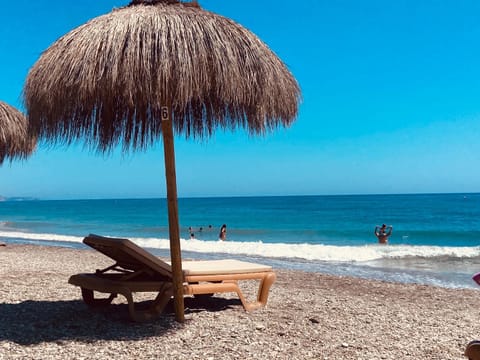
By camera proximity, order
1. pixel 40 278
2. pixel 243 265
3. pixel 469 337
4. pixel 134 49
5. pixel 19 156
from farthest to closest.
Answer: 1. pixel 19 156
2. pixel 40 278
3. pixel 243 265
4. pixel 469 337
5. pixel 134 49

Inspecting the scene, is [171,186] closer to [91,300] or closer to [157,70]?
[157,70]

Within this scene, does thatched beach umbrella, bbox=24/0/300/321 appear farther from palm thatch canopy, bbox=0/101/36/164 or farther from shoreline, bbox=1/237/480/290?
shoreline, bbox=1/237/480/290

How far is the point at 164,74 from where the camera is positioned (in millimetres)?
4016

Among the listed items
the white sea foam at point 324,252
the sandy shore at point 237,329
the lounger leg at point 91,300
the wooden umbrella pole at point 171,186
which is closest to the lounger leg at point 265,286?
the sandy shore at point 237,329

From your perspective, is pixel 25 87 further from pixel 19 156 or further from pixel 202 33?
pixel 19 156

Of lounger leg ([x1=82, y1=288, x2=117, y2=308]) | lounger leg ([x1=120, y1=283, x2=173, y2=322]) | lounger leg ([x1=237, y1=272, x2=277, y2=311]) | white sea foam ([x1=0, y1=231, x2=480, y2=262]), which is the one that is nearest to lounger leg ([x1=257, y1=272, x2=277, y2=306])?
lounger leg ([x1=237, y1=272, x2=277, y2=311])

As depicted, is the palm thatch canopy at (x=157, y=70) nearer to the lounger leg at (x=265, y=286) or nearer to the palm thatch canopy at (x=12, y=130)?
the lounger leg at (x=265, y=286)

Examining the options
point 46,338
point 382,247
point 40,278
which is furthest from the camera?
point 382,247

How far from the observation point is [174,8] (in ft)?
15.4

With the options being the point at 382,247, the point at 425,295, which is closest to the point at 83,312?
the point at 425,295

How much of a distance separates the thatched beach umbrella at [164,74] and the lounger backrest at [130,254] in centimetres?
28

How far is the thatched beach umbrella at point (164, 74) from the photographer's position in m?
4.06

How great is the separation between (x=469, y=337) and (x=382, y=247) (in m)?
19.2

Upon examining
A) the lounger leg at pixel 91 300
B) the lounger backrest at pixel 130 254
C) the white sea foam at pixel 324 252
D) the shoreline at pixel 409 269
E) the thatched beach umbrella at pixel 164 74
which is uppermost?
the thatched beach umbrella at pixel 164 74
